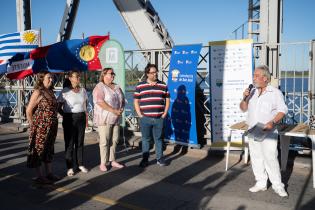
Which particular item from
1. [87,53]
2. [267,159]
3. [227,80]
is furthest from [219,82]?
[87,53]

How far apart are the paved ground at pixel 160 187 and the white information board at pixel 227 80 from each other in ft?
2.30

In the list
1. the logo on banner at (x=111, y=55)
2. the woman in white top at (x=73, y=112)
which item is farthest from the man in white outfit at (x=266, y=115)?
the logo on banner at (x=111, y=55)

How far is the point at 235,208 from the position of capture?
455cm

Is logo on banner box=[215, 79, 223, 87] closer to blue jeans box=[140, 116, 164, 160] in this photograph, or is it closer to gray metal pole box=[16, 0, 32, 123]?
blue jeans box=[140, 116, 164, 160]

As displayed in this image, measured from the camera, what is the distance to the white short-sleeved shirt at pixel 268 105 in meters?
4.77

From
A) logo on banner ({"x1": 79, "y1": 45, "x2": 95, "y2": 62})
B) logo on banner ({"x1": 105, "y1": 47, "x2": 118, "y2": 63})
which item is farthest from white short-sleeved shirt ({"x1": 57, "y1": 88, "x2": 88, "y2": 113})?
logo on banner ({"x1": 79, "y1": 45, "x2": 95, "y2": 62})

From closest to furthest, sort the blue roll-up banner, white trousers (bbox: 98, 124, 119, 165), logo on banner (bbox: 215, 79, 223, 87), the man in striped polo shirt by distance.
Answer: white trousers (bbox: 98, 124, 119, 165), the man in striped polo shirt, logo on banner (bbox: 215, 79, 223, 87), the blue roll-up banner

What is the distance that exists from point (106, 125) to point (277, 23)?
4209 mm

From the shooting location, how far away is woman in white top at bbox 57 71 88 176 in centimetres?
600

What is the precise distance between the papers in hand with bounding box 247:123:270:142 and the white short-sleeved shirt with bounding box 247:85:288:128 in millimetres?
60

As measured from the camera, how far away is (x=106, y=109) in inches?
243

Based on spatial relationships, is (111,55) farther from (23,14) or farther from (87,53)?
(23,14)

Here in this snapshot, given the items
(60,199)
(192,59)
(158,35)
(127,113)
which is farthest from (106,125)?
(158,35)

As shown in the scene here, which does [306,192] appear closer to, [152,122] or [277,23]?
[152,122]
